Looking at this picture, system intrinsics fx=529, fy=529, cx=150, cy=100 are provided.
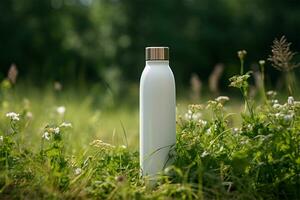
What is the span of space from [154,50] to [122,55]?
1481 cm

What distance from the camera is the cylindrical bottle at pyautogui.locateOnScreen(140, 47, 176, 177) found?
207 cm

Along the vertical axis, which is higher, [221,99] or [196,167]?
[221,99]

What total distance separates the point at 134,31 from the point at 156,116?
1524cm

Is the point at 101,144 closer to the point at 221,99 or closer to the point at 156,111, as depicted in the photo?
the point at 156,111

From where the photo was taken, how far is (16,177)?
2.10m

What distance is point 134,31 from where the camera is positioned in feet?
56.2

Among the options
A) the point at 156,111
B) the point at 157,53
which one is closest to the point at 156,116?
the point at 156,111

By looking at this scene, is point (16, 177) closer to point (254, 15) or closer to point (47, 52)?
point (47, 52)

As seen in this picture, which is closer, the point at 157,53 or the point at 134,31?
the point at 157,53

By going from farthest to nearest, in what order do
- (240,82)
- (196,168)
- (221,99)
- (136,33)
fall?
(136,33) → (221,99) → (240,82) → (196,168)

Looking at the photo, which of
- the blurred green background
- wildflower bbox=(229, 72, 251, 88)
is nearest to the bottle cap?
wildflower bbox=(229, 72, 251, 88)

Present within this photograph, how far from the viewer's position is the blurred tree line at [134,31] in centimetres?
1628

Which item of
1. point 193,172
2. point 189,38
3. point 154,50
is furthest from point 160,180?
point 189,38

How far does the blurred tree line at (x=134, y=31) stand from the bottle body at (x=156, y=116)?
1300 centimetres
